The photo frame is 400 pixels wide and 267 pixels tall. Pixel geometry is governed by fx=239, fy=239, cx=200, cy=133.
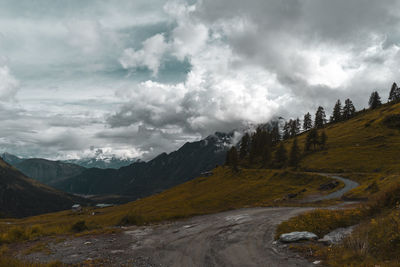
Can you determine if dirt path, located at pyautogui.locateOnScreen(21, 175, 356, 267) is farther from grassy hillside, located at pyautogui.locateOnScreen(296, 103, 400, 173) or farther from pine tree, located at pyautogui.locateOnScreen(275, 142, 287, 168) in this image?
pine tree, located at pyautogui.locateOnScreen(275, 142, 287, 168)

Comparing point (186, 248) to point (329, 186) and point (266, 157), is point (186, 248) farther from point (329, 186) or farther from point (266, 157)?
point (266, 157)

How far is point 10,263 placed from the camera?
11578 mm

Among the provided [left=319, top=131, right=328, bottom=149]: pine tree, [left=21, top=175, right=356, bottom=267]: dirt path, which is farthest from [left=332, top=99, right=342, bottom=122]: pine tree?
[left=21, top=175, right=356, bottom=267]: dirt path

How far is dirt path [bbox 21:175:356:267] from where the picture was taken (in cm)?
1388

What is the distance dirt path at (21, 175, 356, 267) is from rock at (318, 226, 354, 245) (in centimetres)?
279

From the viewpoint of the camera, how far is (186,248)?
17.0 metres

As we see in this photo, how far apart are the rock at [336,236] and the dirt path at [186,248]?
9.17 feet

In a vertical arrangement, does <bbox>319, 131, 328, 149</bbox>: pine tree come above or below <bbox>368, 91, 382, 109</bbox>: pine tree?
below

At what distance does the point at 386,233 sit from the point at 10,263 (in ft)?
60.8

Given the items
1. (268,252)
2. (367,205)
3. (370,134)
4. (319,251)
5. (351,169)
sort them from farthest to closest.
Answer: (370,134)
(351,169)
(367,205)
(268,252)
(319,251)

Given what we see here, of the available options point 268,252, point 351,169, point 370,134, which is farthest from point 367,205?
point 370,134

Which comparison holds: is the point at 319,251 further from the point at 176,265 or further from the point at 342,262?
the point at 176,265

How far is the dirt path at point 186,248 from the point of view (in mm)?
13883

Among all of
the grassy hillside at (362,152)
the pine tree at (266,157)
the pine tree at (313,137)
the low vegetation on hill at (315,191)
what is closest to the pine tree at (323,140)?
the low vegetation on hill at (315,191)
